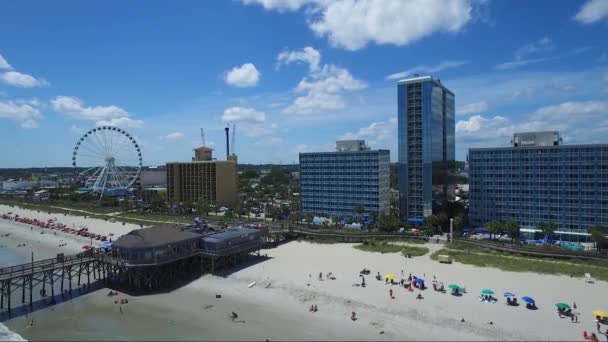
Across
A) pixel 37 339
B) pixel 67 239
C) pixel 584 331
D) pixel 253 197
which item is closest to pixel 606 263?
pixel 584 331

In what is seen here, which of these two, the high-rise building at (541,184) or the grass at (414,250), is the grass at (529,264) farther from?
the high-rise building at (541,184)

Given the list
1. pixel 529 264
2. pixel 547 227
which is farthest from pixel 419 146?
pixel 529 264

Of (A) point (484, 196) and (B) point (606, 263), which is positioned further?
(A) point (484, 196)

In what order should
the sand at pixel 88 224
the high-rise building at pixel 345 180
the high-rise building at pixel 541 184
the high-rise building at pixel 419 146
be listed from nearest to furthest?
the high-rise building at pixel 541 184 < the high-rise building at pixel 419 146 < the sand at pixel 88 224 < the high-rise building at pixel 345 180

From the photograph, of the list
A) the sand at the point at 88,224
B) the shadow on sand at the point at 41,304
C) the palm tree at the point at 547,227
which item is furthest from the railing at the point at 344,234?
the sand at the point at 88,224

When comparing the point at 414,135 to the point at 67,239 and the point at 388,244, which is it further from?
the point at 67,239

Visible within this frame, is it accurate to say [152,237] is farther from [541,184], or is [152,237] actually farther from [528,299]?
[541,184]
